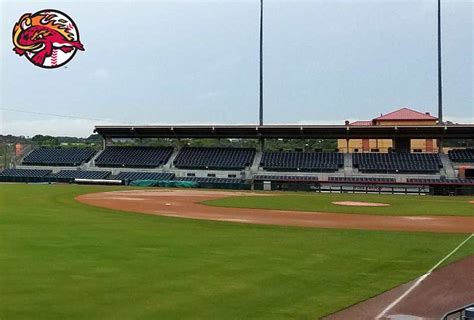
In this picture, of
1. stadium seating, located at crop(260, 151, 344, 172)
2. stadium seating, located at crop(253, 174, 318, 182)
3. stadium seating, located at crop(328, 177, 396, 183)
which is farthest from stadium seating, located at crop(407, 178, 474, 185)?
stadium seating, located at crop(253, 174, 318, 182)

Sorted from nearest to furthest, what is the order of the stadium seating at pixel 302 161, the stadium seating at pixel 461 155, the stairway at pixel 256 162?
the stadium seating at pixel 461 155, the stadium seating at pixel 302 161, the stairway at pixel 256 162

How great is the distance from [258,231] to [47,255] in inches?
400

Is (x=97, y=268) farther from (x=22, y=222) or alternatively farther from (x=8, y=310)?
(x=22, y=222)

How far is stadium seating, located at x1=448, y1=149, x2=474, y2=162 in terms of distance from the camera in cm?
6278

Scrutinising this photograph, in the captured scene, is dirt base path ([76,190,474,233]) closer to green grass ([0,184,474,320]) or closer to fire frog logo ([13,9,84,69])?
green grass ([0,184,474,320])

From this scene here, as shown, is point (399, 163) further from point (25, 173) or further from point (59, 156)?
point (25, 173)

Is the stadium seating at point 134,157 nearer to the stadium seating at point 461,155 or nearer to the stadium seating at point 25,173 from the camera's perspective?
the stadium seating at point 25,173

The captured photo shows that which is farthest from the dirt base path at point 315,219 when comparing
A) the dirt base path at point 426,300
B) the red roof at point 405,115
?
the red roof at point 405,115

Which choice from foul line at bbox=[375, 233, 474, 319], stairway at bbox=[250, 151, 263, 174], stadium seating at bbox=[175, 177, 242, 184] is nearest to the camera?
foul line at bbox=[375, 233, 474, 319]

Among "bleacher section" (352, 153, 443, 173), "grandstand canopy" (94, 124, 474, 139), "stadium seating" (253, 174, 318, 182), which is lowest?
"stadium seating" (253, 174, 318, 182)

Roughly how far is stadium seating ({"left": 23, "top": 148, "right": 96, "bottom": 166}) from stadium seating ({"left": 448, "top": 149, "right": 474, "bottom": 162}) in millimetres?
52477

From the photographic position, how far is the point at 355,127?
64.4 metres

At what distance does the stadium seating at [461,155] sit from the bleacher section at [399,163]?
5.98 feet

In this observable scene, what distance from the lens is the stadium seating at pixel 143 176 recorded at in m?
68.1
